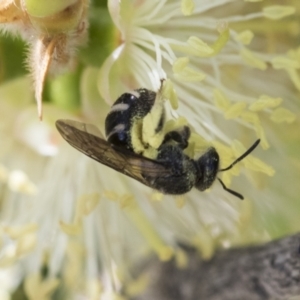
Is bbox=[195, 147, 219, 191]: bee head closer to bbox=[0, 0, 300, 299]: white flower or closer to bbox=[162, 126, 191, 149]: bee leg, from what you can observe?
bbox=[162, 126, 191, 149]: bee leg

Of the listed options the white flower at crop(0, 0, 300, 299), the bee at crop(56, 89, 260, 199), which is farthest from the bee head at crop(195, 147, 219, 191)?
the white flower at crop(0, 0, 300, 299)

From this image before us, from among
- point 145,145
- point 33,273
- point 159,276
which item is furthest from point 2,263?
point 145,145

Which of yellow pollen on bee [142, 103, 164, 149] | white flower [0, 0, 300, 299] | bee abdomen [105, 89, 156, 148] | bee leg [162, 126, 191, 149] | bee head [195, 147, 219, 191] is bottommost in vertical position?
white flower [0, 0, 300, 299]

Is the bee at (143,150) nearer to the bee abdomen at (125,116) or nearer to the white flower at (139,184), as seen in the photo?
the bee abdomen at (125,116)

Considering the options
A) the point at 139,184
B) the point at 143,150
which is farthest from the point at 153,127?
the point at 139,184

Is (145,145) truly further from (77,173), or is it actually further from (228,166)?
(77,173)

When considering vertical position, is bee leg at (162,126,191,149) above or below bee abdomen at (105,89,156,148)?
below
